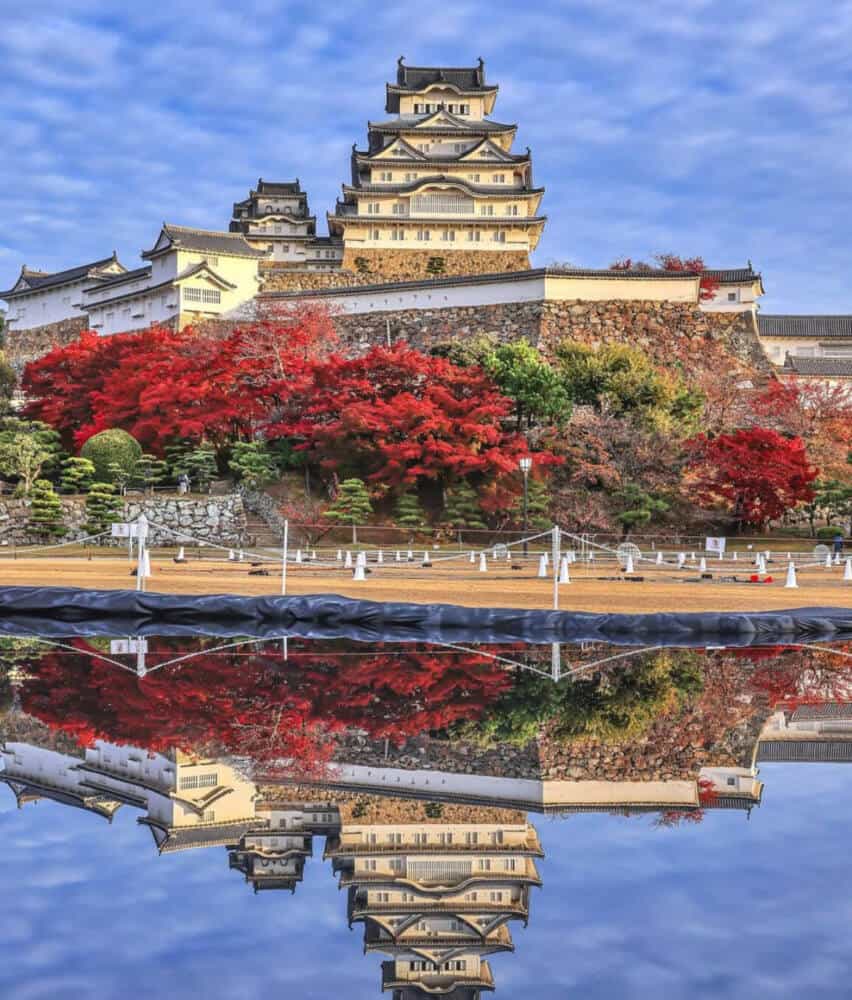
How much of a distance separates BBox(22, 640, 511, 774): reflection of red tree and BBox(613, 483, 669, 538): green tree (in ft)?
71.0

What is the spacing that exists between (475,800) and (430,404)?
28084 millimetres

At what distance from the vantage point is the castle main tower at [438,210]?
56.1 meters

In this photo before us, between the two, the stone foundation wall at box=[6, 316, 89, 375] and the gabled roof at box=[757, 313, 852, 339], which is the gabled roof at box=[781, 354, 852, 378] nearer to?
the gabled roof at box=[757, 313, 852, 339]

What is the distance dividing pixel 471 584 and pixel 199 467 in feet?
59.7

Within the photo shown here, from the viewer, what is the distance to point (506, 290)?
47250 mm

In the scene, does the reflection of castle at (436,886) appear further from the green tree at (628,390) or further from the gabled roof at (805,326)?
the gabled roof at (805,326)

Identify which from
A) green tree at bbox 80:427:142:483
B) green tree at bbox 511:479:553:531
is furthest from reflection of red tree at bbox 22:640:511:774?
green tree at bbox 80:427:142:483

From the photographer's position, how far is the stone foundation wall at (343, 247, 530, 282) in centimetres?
5584

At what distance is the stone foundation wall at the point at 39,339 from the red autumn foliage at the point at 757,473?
35916 millimetres

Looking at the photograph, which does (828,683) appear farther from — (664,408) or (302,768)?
(664,408)

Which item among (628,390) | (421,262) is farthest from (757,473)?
(421,262)

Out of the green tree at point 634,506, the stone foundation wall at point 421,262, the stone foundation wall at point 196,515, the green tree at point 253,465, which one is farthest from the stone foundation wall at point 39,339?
the green tree at point 634,506

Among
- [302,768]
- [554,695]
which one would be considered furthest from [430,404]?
[302,768]

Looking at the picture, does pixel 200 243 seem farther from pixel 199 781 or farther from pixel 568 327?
pixel 199 781
